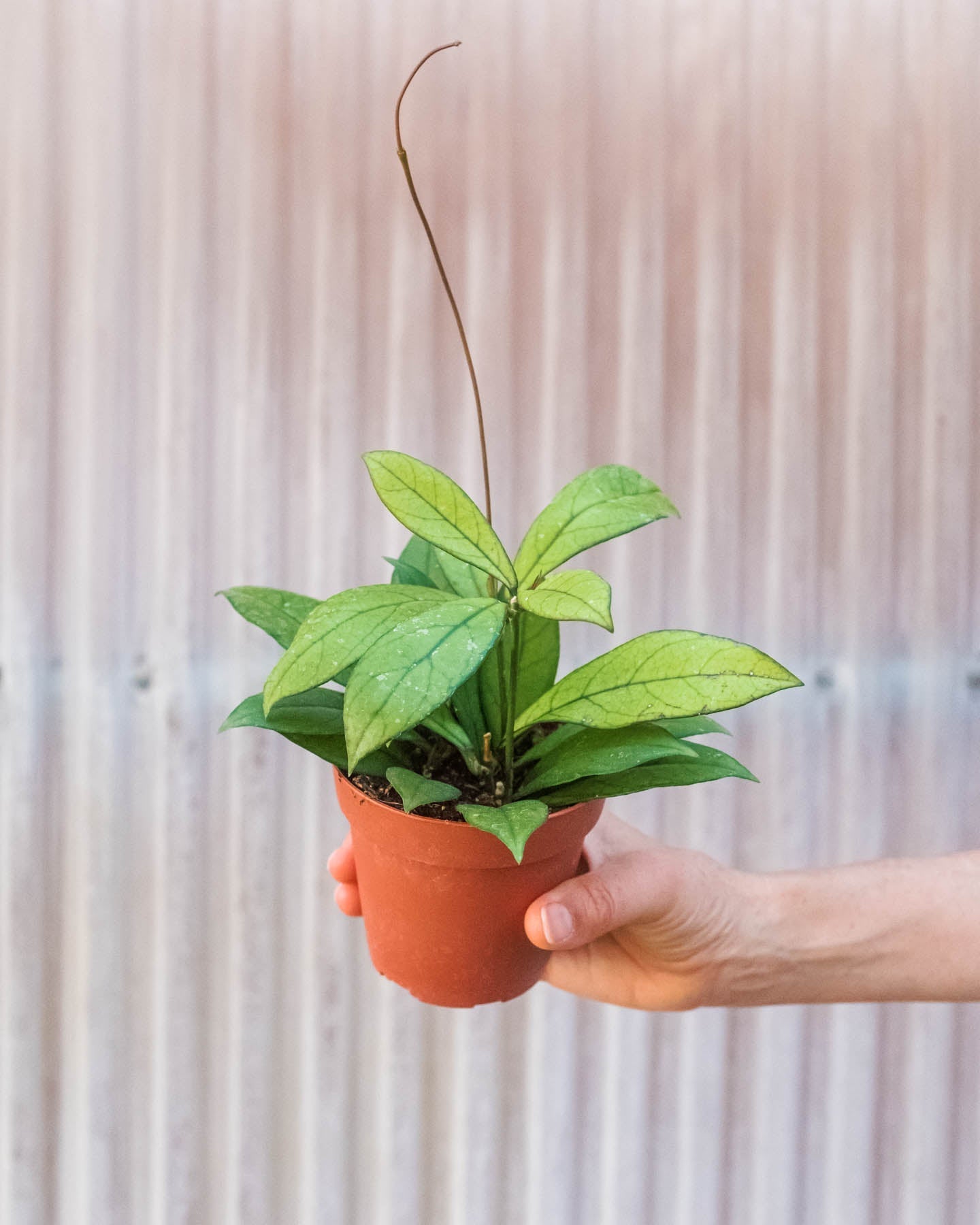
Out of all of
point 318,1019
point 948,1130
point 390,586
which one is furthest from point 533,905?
point 948,1130

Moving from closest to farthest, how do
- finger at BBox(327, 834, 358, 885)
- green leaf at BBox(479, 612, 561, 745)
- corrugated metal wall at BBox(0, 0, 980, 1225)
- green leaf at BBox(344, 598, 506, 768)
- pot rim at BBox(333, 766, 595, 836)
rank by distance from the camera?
1. green leaf at BBox(344, 598, 506, 768)
2. pot rim at BBox(333, 766, 595, 836)
3. green leaf at BBox(479, 612, 561, 745)
4. finger at BBox(327, 834, 358, 885)
5. corrugated metal wall at BBox(0, 0, 980, 1225)

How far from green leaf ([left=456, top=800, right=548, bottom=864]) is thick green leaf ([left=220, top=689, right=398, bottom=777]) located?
85 mm

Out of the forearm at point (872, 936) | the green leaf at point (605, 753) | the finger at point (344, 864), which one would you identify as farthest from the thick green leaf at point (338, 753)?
the forearm at point (872, 936)

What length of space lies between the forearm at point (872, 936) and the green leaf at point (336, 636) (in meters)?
0.59

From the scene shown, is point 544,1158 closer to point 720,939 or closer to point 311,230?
point 720,939

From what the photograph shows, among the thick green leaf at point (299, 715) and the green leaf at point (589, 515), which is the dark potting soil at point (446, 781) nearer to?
the thick green leaf at point (299, 715)

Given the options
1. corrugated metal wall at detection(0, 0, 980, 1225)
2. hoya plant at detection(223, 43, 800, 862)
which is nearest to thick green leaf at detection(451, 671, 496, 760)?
hoya plant at detection(223, 43, 800, 862)

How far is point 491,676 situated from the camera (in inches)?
29.2

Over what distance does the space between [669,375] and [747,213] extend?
0.26m

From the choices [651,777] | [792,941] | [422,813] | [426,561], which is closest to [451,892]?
[422,813]

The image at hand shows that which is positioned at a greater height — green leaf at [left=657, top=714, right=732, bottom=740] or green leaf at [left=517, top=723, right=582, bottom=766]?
green leaf at [left=657, top=714, right=732, bottom=740]

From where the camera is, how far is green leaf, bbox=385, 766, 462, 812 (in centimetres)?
61

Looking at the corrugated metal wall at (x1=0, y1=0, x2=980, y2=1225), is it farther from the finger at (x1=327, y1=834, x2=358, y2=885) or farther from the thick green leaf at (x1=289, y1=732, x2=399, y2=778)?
the thick green leaf at (x1=289, y1=732, x2=399, y2=778)

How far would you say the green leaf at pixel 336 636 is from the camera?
56 centimetres
